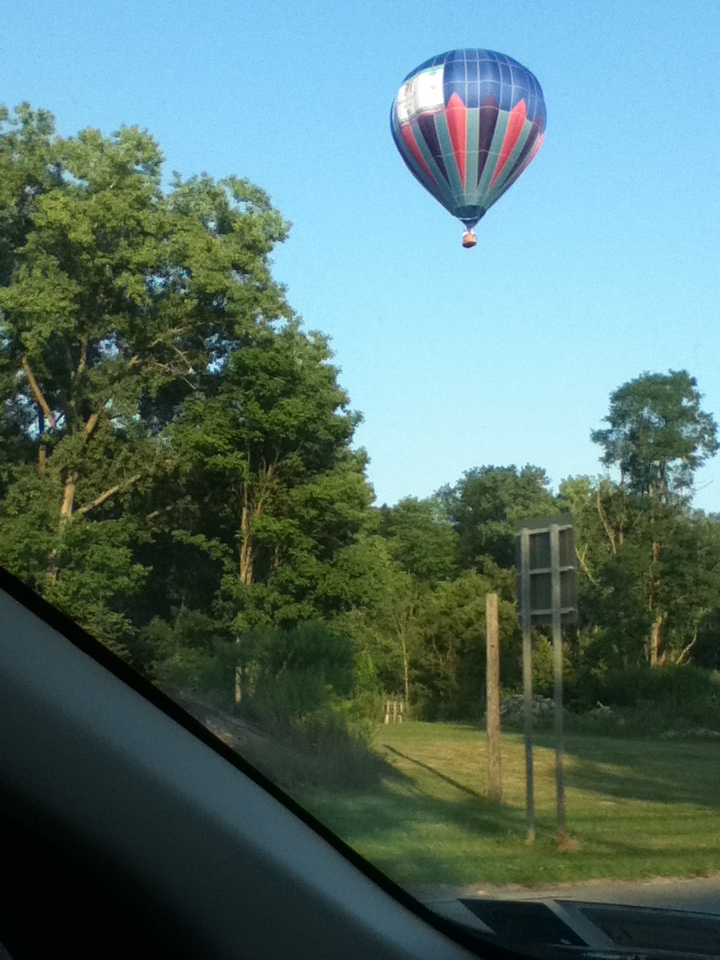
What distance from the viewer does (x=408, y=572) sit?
1967mm

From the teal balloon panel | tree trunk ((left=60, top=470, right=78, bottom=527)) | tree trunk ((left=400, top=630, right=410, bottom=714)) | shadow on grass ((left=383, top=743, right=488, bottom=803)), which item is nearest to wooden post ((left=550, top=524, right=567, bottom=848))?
shadow on grass ((left=383, top=743, right=488, bottom=803))

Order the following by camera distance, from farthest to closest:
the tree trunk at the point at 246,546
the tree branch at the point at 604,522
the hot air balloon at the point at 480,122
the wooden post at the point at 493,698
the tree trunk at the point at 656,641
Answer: the hot air balloon at the point at 480,122
the tree trunk at the point at 656,641
the tree branch at the point at 604,522
the wooden post at the point at 493,698
the tree trunk at the point at 246,546

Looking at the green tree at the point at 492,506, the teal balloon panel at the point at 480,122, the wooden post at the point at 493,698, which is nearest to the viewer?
the wooden post at the point at 493,698

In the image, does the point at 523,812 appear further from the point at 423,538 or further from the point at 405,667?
the point at 423,538

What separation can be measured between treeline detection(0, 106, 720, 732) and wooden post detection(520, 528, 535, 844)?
0.11 feet

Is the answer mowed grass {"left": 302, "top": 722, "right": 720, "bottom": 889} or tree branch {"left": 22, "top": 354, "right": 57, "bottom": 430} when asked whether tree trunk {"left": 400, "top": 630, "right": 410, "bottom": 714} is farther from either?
tree branch {"left": 22, "top": 354, "right": 57, "bottom": 430}

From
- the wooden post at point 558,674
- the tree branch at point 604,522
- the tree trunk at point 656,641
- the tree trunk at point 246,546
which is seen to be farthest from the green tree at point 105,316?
the tree trunk at point 656,641

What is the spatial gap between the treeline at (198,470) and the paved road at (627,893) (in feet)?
0.99

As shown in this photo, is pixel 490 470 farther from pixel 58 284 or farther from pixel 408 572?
pixel 58 284

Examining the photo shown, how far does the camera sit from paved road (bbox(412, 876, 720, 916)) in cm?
147

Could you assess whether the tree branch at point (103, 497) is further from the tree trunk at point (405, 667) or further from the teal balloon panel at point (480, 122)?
the teal balloon panel at point (480, 122)

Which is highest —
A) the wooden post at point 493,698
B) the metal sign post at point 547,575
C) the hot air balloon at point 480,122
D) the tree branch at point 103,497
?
the hot air balloon at point 480,122

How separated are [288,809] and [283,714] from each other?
0.88 feet

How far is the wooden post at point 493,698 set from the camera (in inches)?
69.2
